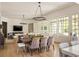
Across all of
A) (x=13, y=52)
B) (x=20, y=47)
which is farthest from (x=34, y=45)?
(x=13, y=52)

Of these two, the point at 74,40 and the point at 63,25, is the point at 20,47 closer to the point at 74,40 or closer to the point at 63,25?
the point at 63,25

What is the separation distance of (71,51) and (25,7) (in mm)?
1251

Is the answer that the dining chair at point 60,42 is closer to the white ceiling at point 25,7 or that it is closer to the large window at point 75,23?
the large window at point 75,23

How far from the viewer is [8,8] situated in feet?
7.55

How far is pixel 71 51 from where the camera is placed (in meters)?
2.26

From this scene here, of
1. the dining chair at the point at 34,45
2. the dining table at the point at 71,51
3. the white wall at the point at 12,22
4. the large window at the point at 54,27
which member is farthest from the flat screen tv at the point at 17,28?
the dining table at the point at 71,51

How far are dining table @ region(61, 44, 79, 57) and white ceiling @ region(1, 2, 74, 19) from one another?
2.79 ft

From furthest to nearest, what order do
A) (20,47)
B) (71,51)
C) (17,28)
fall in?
(17,28)
(20,47)
(71,51)

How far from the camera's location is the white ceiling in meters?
2.28

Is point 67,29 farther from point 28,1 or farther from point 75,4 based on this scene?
point 28,1

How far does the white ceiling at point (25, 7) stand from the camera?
89.8 inches

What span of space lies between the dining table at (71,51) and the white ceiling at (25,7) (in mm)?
850

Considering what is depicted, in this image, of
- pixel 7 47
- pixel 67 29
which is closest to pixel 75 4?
pixel 67 29

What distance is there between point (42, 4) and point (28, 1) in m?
0.28
